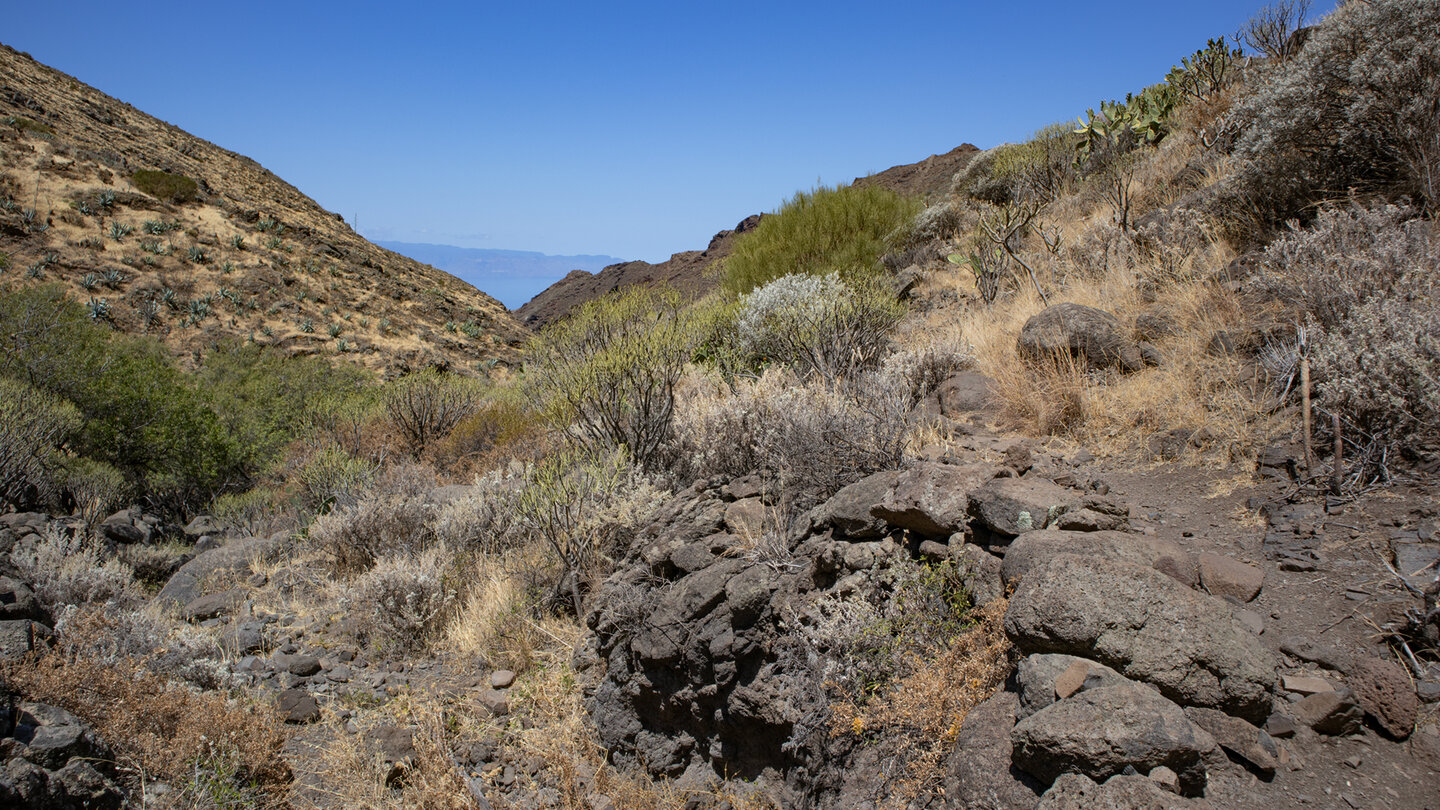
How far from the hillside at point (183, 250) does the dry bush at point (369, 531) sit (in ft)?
56.1

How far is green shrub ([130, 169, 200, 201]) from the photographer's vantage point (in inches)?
968

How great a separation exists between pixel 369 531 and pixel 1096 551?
634 cm

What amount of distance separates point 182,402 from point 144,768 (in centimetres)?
1032

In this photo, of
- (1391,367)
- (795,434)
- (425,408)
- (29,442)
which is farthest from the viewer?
(425,408)

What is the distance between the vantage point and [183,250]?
23.2 meters

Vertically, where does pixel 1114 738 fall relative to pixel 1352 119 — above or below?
below

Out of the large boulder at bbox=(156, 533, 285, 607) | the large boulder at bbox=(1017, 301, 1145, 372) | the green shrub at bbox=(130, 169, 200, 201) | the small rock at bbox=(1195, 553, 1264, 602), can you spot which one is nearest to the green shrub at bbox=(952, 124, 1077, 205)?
the large boulder at bbox=(1017, 301, 1145, 372)

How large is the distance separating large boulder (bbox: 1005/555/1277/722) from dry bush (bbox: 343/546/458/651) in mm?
4428

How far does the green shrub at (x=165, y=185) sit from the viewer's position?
2458 centimetres

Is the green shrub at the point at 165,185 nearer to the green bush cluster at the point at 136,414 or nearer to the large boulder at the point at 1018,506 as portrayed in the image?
the green bush cluster at the point at 136,414

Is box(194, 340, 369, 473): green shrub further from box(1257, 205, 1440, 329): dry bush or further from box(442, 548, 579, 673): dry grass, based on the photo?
box(1257, 205, 1440, 329): dry bush

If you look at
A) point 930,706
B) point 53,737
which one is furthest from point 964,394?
point 53,737

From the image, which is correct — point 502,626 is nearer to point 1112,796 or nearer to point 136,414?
point 1112,796

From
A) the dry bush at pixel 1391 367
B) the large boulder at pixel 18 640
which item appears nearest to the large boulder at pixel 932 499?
the dry bush at pixel 1391 367
